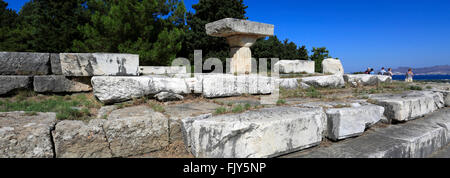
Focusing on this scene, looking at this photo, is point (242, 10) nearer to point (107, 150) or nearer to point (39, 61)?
point (39, 61)

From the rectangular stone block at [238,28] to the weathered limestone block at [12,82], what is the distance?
4.50m

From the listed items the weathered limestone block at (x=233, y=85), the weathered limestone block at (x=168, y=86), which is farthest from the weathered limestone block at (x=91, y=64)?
the weathered limestone block at (x=233, y=85)

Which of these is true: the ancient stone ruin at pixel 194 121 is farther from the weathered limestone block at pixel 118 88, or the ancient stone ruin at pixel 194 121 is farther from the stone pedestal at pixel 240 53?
the stone pedestal at pixel 240 53

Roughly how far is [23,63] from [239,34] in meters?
5.03

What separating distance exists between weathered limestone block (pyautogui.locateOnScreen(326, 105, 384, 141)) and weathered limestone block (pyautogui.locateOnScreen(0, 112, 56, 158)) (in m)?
2.83

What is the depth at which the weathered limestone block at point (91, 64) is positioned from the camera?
12.7ft

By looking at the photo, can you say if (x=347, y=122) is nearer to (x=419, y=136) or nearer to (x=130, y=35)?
(x=419, y=136)

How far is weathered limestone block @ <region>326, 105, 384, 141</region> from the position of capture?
2512mm

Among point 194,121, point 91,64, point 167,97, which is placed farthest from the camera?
point 91,64

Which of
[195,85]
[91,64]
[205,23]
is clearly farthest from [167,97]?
[205,23]

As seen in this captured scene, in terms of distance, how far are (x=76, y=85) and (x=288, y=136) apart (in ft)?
12.9

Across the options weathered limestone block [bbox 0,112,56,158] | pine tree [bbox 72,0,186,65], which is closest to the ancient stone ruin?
weathered limestone block [bbox 0,112,56,158]

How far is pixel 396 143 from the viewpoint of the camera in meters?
2.42

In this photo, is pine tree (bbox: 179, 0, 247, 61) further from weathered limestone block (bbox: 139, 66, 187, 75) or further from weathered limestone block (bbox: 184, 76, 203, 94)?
weathered limestone block (bbox: 184, 76, 203, 94)
